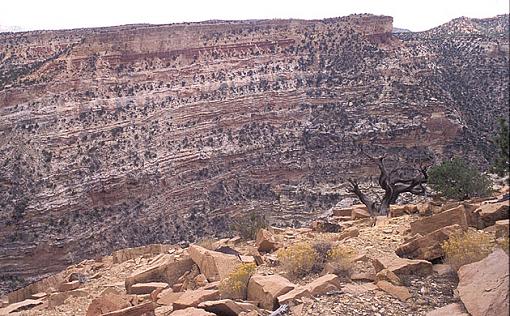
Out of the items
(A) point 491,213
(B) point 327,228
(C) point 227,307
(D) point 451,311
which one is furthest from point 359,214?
(D) point 451,311

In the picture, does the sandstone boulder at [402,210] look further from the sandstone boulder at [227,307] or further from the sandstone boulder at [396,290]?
the sandstone boulder at [227,307]

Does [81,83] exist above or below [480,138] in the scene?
above

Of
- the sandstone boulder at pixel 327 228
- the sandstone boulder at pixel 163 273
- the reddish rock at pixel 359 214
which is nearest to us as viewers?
the sandstone boulder at pixel 163 273

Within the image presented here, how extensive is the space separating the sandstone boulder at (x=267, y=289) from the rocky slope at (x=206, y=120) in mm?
22281

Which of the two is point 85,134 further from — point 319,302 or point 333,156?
point 319,302

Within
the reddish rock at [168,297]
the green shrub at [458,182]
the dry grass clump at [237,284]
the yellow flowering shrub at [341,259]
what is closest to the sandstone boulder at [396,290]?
the yellow flowering shrub at [341,259]

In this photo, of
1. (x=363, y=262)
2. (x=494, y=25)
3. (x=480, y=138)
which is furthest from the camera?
(x=494, y=25)

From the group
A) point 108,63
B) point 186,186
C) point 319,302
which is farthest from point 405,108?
point 319,302

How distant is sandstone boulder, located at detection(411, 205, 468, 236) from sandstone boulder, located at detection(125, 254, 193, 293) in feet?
20.1

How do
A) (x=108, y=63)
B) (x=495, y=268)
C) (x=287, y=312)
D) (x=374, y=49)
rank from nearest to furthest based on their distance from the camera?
(x=495, y=268)
(x=287, y=312)
(x=108, y=63)
(x=374, y=49)

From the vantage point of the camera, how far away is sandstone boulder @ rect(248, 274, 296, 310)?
31.8ft

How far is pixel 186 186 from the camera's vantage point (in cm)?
3756

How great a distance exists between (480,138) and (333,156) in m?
11.0

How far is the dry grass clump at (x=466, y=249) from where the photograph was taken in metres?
9.46
